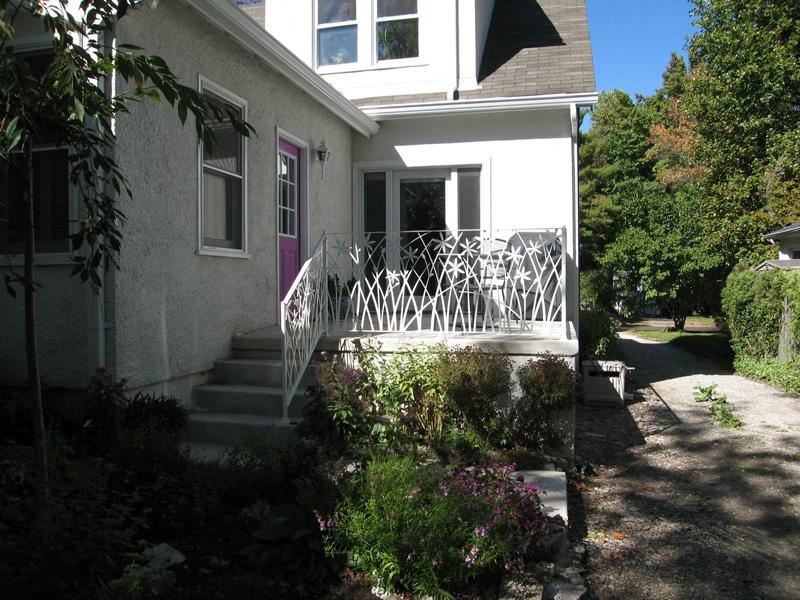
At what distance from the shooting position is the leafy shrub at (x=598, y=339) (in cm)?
873

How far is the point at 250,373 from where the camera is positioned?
5520 mm

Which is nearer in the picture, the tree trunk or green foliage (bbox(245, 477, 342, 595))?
the tree trunk

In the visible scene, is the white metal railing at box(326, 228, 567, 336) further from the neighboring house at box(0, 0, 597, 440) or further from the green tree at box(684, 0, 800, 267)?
the green tree at box(684, 0, 800, 267)

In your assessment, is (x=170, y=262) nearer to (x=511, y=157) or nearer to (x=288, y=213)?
Result: (x=288, y=213)

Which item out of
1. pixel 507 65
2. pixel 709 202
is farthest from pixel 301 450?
pixel 709 202

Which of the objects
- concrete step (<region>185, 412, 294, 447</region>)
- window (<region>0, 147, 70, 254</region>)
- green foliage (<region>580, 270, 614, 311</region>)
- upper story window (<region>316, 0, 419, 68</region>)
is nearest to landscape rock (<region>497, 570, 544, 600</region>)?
concrete step (<region>185, 412, 294, 447</region>)

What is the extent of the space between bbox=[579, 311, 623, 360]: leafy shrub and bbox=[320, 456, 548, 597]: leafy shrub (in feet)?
19.6

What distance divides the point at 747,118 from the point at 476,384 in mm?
11937

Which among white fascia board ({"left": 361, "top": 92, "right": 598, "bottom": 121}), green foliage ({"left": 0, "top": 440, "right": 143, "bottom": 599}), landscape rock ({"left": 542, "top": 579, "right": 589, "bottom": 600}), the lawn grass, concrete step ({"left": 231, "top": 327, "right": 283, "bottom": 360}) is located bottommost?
landscape rock ({"left": 542, "top": 579, "right": 589, "bottom": 600})

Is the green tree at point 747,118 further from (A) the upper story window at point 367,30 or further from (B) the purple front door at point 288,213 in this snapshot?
(B) the purple front door at point 288,213

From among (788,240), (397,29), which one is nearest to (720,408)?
(788,240)

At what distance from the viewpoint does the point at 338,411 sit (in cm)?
452

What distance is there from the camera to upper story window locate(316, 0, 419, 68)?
8.97 m

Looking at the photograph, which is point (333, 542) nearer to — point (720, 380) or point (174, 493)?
point (174, 493)
